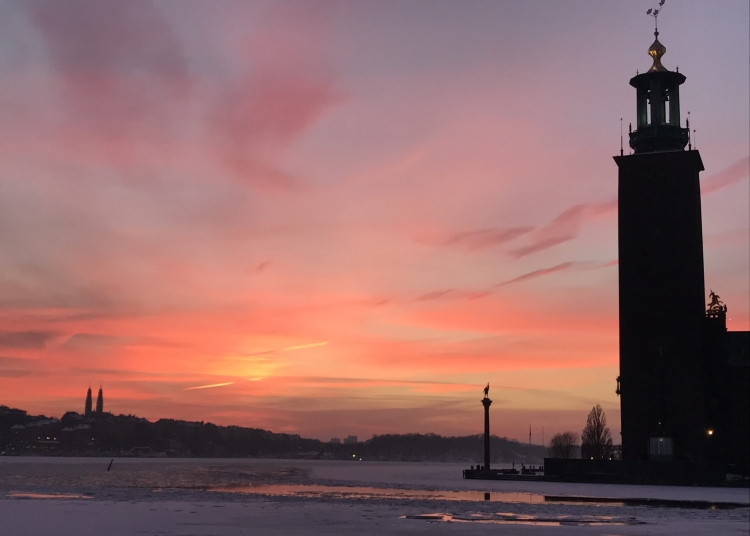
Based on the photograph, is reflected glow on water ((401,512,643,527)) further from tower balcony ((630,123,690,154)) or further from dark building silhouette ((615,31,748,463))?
tower balcony ((630,123,690,154))

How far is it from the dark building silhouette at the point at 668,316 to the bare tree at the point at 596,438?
32120 millimetres

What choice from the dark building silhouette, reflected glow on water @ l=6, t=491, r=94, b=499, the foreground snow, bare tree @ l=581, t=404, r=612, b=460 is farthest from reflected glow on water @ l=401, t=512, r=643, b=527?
bare tree @ l=581, t=404, r=612, b=460

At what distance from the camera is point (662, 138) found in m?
90.6

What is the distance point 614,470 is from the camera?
76.6 metres

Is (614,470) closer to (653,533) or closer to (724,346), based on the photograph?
(724,346)

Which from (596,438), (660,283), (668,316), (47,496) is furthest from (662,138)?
(47,496)

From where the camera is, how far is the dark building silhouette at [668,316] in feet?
272

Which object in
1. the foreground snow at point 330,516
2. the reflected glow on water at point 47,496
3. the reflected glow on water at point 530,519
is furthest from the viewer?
the reflected glow on water at point 47,496

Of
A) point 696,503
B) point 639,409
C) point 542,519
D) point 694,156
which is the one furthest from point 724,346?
point 542,519

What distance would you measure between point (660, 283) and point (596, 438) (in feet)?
149

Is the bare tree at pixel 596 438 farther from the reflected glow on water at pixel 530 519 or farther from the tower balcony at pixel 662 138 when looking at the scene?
the reflected glow on water at pixel 530 519

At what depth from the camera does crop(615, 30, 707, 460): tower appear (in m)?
82.7

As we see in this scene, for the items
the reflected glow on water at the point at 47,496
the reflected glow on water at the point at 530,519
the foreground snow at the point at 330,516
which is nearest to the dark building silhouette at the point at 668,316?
the foreground snow at the point at 330,516

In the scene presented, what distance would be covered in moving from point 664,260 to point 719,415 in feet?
57.4
